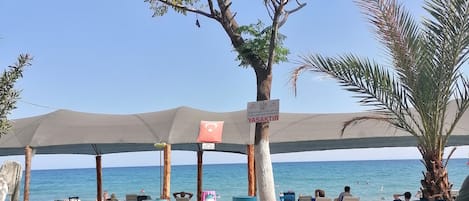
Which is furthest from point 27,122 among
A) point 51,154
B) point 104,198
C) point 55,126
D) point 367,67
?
point 367,67

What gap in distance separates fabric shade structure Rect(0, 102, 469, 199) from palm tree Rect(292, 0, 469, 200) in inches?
185

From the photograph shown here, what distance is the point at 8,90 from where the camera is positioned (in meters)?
4.21

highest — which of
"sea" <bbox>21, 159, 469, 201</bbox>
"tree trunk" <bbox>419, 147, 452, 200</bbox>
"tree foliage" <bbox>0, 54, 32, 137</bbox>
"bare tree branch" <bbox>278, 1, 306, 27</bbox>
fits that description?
"bare tree branch" <bbox>278, 1, 306, 27</bbox>

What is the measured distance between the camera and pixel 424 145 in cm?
667

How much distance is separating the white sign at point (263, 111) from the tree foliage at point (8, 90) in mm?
3147

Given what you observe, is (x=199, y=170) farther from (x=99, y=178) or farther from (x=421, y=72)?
(x=421, y=72)

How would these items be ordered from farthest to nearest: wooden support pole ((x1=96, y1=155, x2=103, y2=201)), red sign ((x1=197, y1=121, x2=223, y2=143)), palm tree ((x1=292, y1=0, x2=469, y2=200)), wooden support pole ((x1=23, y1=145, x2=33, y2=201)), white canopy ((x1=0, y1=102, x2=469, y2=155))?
wooden support pole ((x1=96, y1=155, x2=103, y2=201)), wooden support pole ((x1=23, y1=145, x2=33, y2=201)), white canopy ((x1=0, y1=102, x2=469, y2=155)), red sign ((x1=197, y1=121, x2=223, y2=143)), palm tree ((x1=292, y1=0, x2=469, y2=200))

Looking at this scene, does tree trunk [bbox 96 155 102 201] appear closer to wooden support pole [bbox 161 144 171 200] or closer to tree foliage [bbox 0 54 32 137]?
wooden support pole [bbox 161 144 171 200]

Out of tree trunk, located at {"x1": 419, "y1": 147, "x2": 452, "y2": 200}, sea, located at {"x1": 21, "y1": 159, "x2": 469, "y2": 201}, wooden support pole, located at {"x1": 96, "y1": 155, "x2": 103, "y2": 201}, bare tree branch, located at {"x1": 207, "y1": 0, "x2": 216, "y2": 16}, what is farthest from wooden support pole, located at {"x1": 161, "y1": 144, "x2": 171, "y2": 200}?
sea, located at {"x1": 21, "y1": 159, "x2": 469, "y2": 201}

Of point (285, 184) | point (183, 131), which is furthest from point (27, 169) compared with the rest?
point (285, 184)

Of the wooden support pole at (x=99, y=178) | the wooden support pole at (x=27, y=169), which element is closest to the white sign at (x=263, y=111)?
the wooden support pole at (x=27, y=169)

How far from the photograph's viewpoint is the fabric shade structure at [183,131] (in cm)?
1187

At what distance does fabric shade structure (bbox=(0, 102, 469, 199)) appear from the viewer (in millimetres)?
11867

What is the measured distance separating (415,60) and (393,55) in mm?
268
